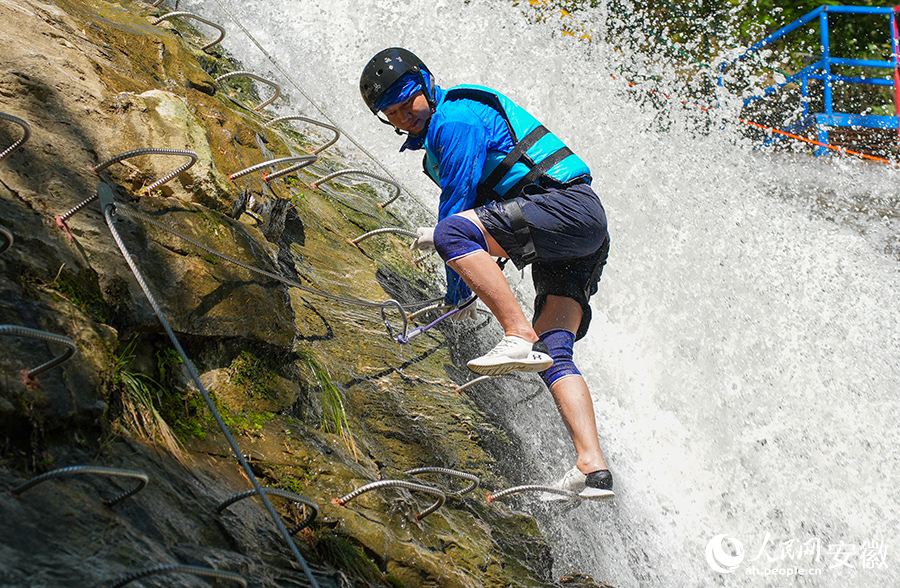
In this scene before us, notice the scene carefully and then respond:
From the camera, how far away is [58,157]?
2.52 meters

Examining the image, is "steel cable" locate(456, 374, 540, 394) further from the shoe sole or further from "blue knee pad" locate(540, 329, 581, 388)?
the shoe sole

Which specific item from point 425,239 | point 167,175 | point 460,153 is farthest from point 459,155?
point 167,175

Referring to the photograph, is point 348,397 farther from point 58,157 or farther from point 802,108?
point 802,108

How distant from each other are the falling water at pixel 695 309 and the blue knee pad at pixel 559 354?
3.11ft

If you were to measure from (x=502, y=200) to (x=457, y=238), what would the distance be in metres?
0.44

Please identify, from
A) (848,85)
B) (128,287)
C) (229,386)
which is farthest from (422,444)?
(848,85)

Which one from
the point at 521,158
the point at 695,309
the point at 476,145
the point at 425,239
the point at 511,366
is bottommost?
the point at 695,309

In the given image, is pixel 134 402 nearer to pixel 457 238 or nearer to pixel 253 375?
pixel 253 375

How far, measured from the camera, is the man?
123 inches

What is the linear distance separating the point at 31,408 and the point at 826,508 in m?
6.36

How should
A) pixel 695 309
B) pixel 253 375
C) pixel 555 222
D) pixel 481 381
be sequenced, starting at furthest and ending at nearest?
pixel 695 309 → pixel 481 381 → pixel 555 222 → pixel 253 375

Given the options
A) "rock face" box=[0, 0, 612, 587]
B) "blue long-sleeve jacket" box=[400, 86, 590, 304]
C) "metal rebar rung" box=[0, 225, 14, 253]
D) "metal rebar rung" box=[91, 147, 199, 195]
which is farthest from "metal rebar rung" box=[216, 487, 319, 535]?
"blue long-sleeve jacket" box=[400, 86, 590, 304]

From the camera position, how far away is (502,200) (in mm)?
3443

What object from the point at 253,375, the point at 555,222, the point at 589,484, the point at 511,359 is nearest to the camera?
the point at 253,375
